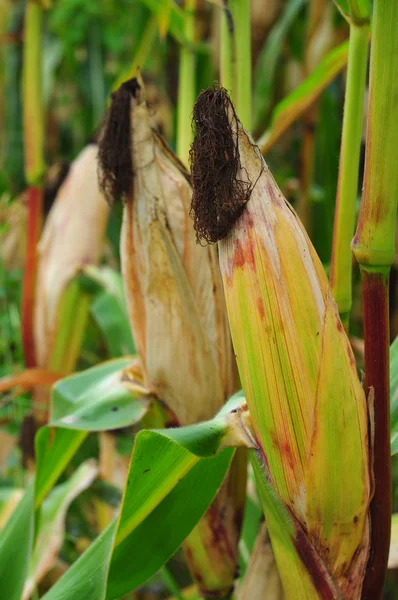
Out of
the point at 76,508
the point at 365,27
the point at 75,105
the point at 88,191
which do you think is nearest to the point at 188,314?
the point at 365,27

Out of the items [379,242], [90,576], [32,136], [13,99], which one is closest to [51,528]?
[90,576]

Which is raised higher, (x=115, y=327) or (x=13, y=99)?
(x=13, y=99)

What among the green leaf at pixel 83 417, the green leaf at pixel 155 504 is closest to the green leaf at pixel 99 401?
the green leaf at pixel 83 417

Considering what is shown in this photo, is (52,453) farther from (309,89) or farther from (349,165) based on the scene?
(309,89)

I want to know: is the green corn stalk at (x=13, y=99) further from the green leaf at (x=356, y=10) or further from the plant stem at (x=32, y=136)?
the green leaf at (x=356, y=10)

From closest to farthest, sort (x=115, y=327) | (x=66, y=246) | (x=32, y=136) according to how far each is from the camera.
Result: (x=115, y=327) < (x=66, y=246) < (x=32, y=136)

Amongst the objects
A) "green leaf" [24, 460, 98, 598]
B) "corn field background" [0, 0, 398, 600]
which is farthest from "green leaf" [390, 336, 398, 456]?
"green leaf" [24, 460, 98, 598]
